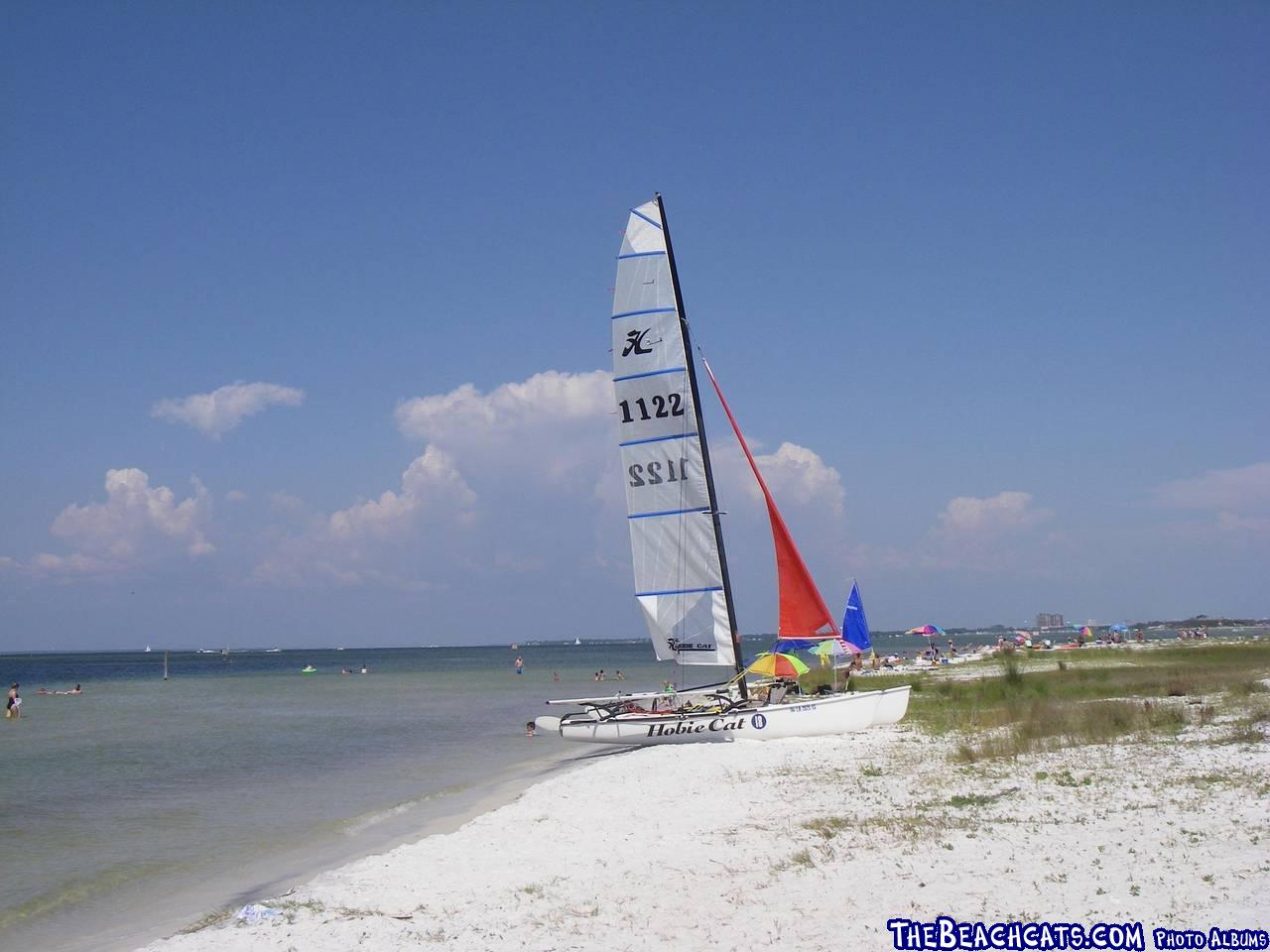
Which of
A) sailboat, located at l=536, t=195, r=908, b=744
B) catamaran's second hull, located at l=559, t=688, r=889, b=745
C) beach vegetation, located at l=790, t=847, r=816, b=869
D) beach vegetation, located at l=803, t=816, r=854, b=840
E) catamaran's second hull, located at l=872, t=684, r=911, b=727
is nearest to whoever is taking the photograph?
beach vegetation, located at l=790, t=847, r=816, b=869

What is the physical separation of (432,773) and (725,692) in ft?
24.2

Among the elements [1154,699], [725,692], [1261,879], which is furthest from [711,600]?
[1261,879]

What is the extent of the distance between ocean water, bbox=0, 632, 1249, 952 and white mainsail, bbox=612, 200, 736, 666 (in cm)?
158

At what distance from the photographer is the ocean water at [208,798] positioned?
1298 centimetres

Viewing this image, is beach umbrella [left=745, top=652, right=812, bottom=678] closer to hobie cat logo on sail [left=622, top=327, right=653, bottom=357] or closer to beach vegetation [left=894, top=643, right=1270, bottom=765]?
beach vegetation [left=894, top=643, right=1270, bottom=765]

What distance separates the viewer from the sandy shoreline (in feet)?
26.6

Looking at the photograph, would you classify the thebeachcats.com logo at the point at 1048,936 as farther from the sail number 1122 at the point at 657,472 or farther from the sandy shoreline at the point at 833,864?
the sail number 1122 at the point at 657,472

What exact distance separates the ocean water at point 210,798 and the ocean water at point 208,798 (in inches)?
2.0

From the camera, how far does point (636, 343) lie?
24.1 meters

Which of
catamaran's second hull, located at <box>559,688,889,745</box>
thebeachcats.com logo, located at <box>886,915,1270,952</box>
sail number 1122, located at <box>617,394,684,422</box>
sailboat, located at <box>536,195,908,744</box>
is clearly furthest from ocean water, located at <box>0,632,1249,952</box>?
thebeachcats.com logo, located at <box>886,915,1270,952</box>

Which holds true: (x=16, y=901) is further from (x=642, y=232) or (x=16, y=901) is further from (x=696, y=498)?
(x=642, y=232)

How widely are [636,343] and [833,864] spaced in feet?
52.6

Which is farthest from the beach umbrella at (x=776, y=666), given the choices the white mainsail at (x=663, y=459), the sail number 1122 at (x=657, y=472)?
the sail number 1122 at (x=657, y=472)

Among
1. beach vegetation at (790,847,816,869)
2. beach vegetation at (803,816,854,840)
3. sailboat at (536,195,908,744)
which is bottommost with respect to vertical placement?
beach vegetation at (803,816,854,840)
